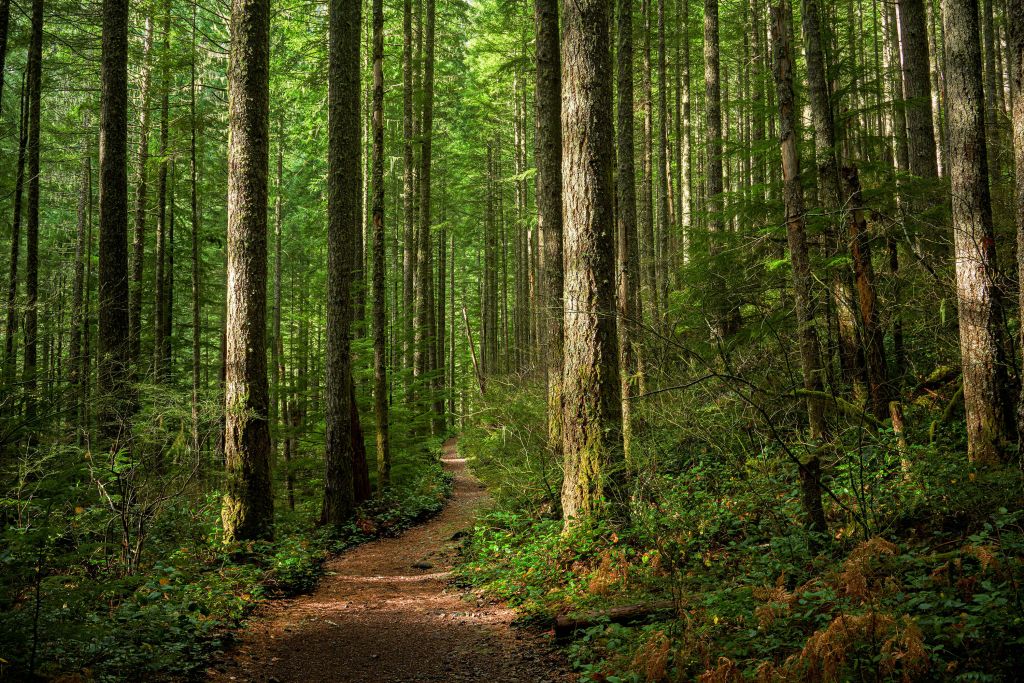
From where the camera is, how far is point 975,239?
19.5 ft

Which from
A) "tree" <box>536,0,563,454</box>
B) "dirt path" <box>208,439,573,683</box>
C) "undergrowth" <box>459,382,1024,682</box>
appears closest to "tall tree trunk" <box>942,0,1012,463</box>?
"undergrowth" <box>459,382,1024,682</box>

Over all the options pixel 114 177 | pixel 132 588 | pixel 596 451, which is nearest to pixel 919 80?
pixel 596 451

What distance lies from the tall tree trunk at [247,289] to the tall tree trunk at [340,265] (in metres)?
2.33

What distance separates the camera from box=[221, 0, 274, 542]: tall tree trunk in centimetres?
807

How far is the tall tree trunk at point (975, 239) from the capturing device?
591 cm

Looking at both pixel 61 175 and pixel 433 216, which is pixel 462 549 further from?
A: pixel 61 175

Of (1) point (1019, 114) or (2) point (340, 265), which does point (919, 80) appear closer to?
(1) point (1019, 114)

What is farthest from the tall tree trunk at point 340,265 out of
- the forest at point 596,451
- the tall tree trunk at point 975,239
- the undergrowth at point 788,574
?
the tall tree trunk at point 975,239

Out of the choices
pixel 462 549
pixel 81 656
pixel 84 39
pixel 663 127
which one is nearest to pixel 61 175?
pixel 84 39

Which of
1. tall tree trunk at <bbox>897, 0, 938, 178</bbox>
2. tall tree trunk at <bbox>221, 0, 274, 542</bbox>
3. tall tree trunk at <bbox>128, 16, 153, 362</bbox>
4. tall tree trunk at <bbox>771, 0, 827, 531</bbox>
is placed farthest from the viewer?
tall tree trunk at <bbox>128, 16, 153, 362</bbox>

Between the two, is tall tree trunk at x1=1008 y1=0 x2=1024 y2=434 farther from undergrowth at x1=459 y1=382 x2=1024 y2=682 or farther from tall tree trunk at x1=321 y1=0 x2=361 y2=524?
tall tree trunk at x1=321 y1=0 x2=361 y2=524

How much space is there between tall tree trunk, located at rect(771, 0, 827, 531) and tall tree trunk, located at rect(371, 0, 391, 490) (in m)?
8.14

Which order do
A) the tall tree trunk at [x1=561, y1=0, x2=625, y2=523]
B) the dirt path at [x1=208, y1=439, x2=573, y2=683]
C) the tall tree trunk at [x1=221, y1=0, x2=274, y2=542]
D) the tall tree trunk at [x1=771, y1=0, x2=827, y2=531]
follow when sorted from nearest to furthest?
the dirt path at [x1=208, y1=439, x2=573, y2=683], the tall tree trunk at [x1=771, y1=0, x2=827, y2=531], the tall tree trunk at [x1=561, y1=0, x2=625, y2=523], the tall tree trunk at [x1=221, y1=0, x2=274, y2=542]

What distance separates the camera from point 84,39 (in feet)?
48.0
